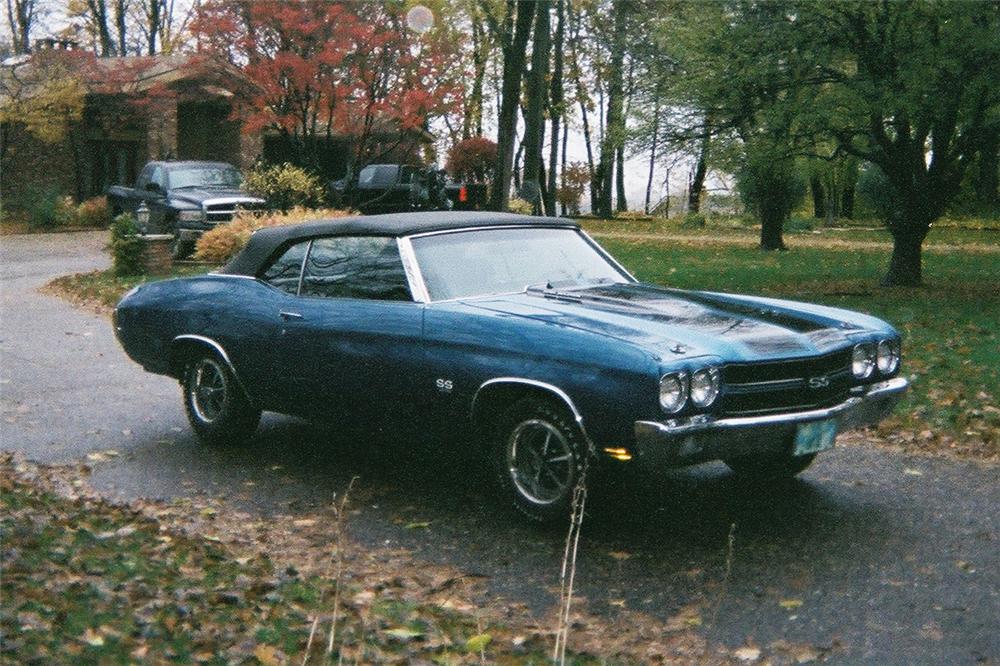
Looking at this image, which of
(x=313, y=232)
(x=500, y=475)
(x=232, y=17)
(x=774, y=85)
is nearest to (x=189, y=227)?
(x=232, y=17)

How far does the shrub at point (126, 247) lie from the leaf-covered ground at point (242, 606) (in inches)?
546

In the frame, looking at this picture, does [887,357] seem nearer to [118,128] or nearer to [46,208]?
[46,208]

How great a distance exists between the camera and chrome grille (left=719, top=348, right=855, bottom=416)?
17.9 feet

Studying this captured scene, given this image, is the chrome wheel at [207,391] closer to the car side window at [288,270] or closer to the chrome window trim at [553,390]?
the car side window at [288,270]

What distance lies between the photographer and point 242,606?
466 cm

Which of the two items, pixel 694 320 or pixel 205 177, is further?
pixel 205 177

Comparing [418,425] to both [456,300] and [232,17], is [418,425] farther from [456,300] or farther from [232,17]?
[232,17]

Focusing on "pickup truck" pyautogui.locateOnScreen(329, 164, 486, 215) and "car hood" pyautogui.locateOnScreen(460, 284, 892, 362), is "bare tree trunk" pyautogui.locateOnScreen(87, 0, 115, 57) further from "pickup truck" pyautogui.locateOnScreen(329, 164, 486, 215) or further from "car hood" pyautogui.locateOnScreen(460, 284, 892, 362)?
"car hood" pyautogui.locateOnScreen(460, 284, 892, 362)

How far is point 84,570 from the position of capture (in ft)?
16.3

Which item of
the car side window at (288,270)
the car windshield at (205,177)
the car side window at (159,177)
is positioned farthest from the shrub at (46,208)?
the car side window at (288,270)

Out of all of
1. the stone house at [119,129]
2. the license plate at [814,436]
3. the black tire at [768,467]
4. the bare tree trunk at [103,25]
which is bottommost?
the black tire at [768,467]

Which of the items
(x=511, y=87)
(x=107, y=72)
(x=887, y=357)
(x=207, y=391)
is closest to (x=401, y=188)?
(x=107, y=72)

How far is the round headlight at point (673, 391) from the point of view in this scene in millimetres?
5270

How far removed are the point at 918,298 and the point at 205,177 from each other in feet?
46.6
